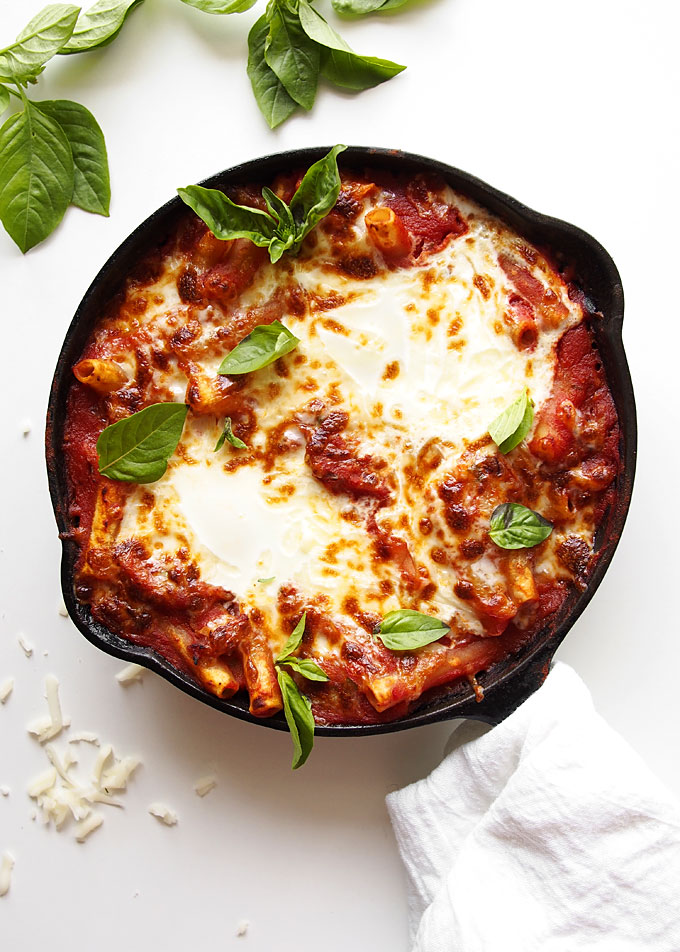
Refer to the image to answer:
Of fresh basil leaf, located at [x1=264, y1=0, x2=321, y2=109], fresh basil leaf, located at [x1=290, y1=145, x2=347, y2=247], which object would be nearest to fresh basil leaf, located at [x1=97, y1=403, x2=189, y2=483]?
fresh basil leaf, located at [x1=290, y1=145, x2=347, y2=247]

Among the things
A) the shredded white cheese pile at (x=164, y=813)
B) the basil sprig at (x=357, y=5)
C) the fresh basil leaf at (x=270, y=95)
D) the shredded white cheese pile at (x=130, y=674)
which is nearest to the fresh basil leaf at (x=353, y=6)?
the basil sprig at (x=357, y=5)

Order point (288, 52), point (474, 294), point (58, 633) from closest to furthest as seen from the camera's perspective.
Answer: point (474, 294), point (288, 52), point (58, 633)

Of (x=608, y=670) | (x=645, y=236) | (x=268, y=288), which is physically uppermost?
(x=268, y=288)

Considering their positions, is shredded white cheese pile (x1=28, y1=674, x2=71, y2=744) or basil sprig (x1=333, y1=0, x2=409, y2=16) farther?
shredded white cheese pile (x1=28, y1=674, x2=71, y2=744)

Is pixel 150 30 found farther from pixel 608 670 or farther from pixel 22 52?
pixel 608 670

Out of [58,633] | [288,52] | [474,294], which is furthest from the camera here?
[58,633]

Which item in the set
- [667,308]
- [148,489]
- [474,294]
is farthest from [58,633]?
[667,308]

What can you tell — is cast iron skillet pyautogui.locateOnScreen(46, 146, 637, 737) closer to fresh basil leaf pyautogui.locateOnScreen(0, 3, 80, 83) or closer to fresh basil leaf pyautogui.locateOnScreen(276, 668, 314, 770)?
fresh basil leaf pyautogui.locateOnScreen(276, 668, 314, 770)
